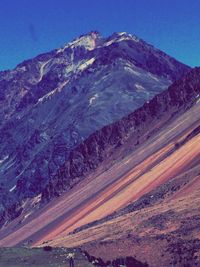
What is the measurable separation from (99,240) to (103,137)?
295 feet

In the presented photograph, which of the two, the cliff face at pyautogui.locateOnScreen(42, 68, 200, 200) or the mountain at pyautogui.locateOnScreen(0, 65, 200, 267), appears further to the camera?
the cliff face at pyautogui.locateOnScreen(42, 68, 200, 200)

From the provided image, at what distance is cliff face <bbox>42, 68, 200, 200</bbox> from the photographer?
12269 centimetres

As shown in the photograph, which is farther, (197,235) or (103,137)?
(103,137)

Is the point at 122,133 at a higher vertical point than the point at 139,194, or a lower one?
higher

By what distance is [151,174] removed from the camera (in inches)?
2992

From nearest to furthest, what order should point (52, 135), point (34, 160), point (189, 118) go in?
point (189, 118), point (34, 160), point (52, 135)

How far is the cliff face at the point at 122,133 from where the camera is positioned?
123 m

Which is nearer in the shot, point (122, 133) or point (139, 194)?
point (139, 194)

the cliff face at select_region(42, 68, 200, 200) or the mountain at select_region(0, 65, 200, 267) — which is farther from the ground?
the cliff face at select_region(42, 68, 200, 200)

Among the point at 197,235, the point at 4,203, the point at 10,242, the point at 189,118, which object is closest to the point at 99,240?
the point at 197,235

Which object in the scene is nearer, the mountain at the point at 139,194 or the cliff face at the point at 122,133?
the mountain at the point at 139,194

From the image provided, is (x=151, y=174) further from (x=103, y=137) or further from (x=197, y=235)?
(x=103, y=137)

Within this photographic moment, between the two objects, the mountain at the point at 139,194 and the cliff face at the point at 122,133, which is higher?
the cliff face at the point at 122,133

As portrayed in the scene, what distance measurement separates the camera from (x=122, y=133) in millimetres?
129125
